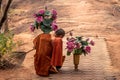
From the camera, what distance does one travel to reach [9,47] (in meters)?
11.0

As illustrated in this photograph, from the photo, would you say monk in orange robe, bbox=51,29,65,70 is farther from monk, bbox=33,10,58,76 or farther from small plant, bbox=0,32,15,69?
small plant, bbox=0,32,15,69

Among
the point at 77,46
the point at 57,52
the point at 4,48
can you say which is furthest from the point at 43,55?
the point at 4,48

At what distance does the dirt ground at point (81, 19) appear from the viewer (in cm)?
1412

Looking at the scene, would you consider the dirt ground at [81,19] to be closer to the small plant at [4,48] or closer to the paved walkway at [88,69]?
the paved walkway at [88,69]

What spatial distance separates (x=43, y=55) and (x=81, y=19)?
742cm

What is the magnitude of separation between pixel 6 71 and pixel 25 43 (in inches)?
114

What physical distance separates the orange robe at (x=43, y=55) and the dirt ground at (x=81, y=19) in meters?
1.97

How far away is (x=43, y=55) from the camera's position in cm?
973

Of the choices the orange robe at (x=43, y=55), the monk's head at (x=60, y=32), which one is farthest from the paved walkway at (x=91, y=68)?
the monk's head at (x=60, y=32)

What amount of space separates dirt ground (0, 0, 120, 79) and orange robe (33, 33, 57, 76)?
1967mm

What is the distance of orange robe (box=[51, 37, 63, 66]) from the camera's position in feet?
31.6

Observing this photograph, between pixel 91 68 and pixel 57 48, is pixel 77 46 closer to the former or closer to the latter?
pixel 57 48

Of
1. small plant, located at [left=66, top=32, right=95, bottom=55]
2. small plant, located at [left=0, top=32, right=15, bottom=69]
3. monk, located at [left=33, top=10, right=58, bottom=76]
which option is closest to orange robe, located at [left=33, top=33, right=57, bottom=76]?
monk, located at [left=33, top=10, right=58, bottom=76]

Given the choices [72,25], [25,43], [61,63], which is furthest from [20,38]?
[61,63]
